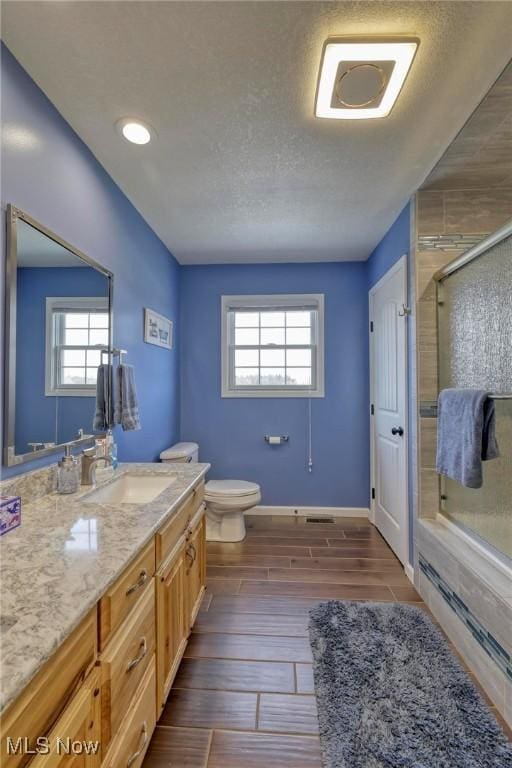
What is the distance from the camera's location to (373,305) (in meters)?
3.23

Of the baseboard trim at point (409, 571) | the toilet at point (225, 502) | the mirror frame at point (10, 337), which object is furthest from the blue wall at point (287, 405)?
the mirror frame at point (10, 337)

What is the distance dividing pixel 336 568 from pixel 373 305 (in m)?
2.23

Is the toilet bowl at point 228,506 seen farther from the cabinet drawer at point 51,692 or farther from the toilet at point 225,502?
the cabinet drawer at point 51,692

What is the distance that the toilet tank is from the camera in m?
2.77

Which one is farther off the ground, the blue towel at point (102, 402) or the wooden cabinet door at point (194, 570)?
the blue towel at point (102, 402)

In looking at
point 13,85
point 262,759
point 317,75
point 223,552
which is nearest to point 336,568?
point 223,552

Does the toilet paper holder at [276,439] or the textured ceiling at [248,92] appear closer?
the textured ceiling at [248,92]

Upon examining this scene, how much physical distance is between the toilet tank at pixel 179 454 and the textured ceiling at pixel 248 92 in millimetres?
1801

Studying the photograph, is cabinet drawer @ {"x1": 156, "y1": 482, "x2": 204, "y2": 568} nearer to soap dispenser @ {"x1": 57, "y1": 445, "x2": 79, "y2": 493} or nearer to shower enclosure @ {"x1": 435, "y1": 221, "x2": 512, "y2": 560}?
soap dispenser @ {"x1": 57, "y1": 445, "x2": 79, "y2": 493}

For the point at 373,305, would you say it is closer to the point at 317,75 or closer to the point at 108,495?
the point at 317,75

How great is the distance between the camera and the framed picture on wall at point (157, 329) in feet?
8.44

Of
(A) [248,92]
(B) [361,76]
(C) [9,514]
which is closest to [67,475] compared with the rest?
(C) [9,514]

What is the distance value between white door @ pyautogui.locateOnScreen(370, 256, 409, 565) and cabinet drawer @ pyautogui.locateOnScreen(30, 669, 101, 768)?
2.15m

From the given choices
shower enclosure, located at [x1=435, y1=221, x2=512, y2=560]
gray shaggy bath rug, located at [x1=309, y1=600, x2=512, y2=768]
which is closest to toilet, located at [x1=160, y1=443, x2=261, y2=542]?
gray shaggy bath rug, located at [x1=309, y1=600, x2=512, y2=768]
